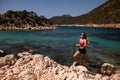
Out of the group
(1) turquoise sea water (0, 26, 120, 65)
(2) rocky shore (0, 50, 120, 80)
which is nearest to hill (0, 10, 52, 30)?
(1) turquoise sea water (0, 26, 120, 65)

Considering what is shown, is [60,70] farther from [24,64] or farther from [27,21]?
[27,21]

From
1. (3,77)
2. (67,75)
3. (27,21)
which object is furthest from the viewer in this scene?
(27,21)

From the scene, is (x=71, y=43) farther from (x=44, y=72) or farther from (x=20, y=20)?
(x=20, y=20)

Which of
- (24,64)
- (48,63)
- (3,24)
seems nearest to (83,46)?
(48,63)

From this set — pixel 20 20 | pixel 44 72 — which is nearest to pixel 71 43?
pixel 44 72

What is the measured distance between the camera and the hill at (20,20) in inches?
6038

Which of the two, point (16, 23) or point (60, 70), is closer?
point (60, 70)

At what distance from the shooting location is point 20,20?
527 ft

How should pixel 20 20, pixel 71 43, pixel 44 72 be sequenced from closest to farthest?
1. pixel 44 72
2. pixel 71 43
3. pixel 20 20

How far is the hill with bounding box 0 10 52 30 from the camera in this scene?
153m

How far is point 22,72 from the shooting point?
14859 mm

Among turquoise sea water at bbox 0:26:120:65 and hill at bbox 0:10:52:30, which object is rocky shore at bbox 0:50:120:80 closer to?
turquoise sea water at bbox 0:26:120:65

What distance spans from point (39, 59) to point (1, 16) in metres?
148

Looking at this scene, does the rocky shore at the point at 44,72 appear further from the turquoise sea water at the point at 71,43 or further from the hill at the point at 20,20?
the hill at the point at 20,20
